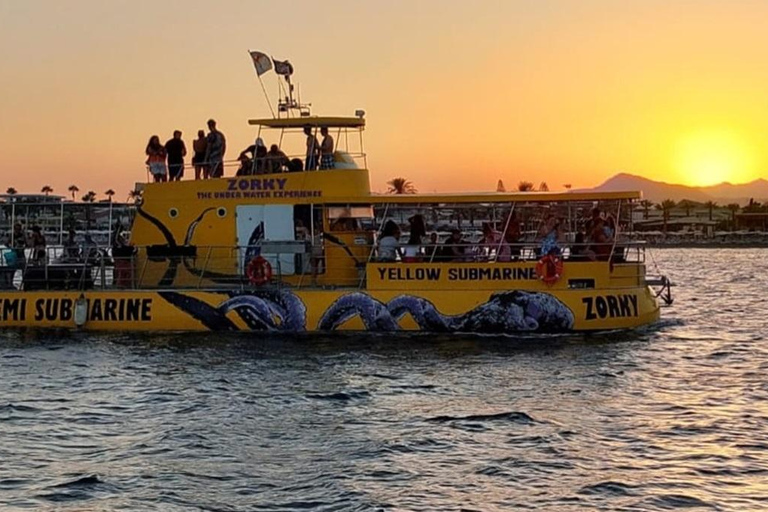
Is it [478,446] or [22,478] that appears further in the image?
[478,446]

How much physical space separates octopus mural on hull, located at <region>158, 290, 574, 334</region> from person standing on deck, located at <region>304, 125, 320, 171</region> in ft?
11.3

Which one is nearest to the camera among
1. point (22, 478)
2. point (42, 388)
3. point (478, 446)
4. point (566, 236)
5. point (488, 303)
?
point (22, 478)

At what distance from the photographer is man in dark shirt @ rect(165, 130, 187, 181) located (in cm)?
2600

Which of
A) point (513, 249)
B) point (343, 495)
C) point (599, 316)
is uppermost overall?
point (513, 249)

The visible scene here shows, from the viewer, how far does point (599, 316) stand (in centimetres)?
2289

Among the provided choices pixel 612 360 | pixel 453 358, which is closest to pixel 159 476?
pixel 453 358

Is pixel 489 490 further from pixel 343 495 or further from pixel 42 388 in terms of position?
pixel 42 388

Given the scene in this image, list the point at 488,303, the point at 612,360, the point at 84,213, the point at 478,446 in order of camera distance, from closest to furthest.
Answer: the point at 478,446 < the point at 612,360 < the point at 488,303 < the point at 84,213

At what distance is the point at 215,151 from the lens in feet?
84.6

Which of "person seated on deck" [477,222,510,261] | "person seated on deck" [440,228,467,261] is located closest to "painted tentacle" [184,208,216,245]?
"person seated on deck" [440,228,467,261]

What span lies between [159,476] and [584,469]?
5.20 meters

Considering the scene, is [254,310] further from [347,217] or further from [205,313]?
[347,217]

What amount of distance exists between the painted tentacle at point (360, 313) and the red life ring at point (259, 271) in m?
1.63

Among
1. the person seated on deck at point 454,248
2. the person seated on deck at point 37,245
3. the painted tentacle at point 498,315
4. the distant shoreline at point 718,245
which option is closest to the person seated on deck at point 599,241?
the painted tentacle at point 498,315
